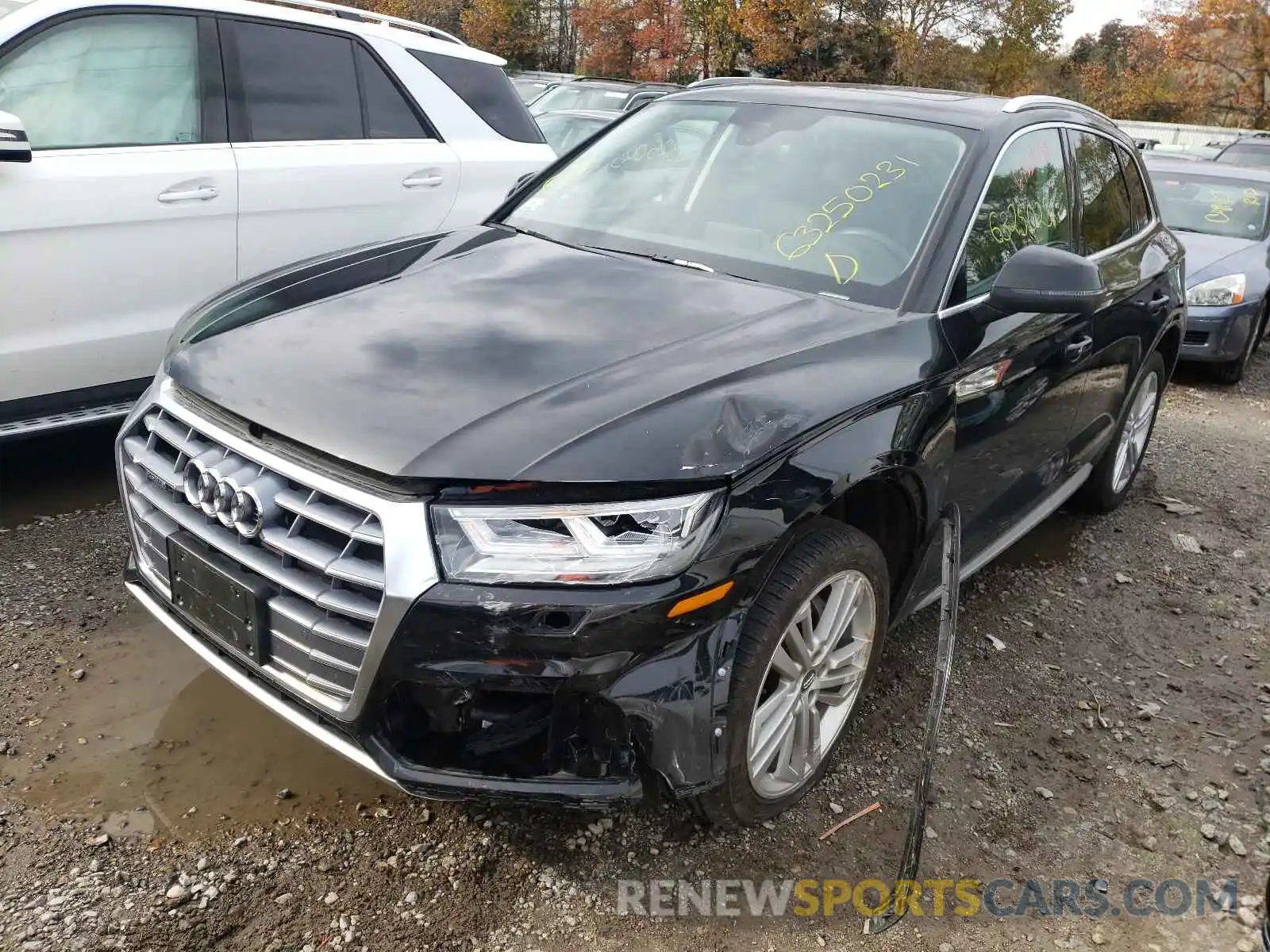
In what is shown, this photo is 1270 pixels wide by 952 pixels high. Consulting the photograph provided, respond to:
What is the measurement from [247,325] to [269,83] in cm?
223

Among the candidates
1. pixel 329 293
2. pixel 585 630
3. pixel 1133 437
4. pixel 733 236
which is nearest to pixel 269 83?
pixel 329 293

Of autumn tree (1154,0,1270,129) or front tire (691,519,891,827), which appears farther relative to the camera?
autumn tree (1154,0,1270,129)

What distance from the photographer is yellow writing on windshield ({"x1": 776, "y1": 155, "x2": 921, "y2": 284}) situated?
3076mm

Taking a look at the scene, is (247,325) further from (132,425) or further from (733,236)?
(733,236)

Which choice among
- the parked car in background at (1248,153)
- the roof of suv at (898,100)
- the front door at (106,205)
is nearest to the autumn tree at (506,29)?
the parked car in background at (1248,153)

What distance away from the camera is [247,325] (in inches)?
103

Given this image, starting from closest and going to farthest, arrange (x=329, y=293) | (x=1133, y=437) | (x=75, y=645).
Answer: (x=329, y=293) < (x=75, y=645) < (x=1133, y=437)

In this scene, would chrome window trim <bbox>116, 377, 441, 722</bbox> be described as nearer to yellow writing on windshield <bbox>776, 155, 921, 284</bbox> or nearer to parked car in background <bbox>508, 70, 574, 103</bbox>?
yellow writing on windshield <bbox>776, 155, 921, 284</bbox>

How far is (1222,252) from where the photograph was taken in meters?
8.05

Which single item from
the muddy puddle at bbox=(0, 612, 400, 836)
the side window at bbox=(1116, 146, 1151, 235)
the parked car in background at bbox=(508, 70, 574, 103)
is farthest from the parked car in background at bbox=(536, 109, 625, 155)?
the muddy puddle at bbox=(0, 612, 400, 836)

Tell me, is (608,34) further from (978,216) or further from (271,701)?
(271,701)

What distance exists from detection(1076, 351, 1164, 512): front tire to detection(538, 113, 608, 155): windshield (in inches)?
243

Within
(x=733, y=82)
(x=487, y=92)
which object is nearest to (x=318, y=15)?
(x=487, y=92)

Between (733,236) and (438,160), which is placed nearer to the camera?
(733,236)
